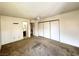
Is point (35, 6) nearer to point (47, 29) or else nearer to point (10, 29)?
point (10, 29)

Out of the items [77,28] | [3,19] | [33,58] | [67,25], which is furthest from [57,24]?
[33,58]

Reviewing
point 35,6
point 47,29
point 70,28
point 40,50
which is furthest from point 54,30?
point 35,6

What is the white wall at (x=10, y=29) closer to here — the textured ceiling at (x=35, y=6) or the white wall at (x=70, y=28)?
the textured ceiling at (x=35, y=6)

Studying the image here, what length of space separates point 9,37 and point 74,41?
4.71m

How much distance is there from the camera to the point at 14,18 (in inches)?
238

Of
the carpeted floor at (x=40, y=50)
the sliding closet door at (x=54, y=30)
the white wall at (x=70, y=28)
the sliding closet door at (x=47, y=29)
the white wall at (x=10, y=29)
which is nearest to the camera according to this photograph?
the carpeted floor at (x=40, y=50)

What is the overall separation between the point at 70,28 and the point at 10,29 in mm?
4461

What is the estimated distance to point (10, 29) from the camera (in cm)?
566

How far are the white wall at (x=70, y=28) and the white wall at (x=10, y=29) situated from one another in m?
3.76

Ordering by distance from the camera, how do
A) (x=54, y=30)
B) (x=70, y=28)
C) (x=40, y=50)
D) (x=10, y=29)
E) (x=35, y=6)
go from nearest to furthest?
1. (x=35, y=6)
2. (x=40, y=50)
3. (x=70, y=28)
4. (x=10, y=29)
5. (x=54, y=30)

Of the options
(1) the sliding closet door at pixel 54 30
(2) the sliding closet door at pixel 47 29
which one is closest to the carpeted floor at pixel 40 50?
(1) the sliding closet door at pixel 54 30

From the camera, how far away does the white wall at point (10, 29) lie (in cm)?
510

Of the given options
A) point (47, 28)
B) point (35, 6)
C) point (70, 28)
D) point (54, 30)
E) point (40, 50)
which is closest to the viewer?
point (35, 6)

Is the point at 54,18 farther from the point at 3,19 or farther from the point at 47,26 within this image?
the point at 3,19
